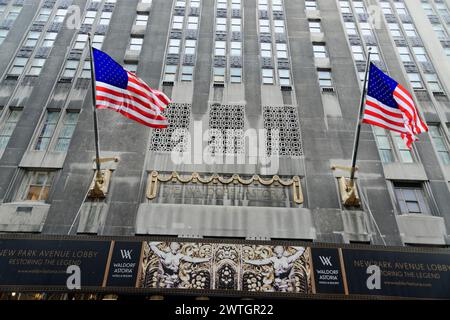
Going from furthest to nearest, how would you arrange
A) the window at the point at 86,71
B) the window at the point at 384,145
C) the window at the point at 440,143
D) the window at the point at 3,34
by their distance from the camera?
the window at the point at 3,34 → the window at the point at 86,71 → the window at the point at 440,143 → the window at the point at 384,145

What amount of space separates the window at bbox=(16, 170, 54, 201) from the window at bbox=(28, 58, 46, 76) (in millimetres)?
7456

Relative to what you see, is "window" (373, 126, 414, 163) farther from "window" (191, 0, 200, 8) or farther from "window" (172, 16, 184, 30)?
"window" (191, 0, 200, 8)

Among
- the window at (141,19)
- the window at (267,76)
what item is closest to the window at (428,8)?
the window at (267,76)

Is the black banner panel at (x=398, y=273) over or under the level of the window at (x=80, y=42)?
under

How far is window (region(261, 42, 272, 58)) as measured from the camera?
81.1 feet

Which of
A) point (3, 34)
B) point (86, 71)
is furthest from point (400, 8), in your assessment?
point (3, 34)

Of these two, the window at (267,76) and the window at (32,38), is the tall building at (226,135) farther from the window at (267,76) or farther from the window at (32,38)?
the window at (267,76)

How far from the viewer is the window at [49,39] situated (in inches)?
976

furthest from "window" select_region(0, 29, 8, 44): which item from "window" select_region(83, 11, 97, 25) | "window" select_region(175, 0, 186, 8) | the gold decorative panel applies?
the gold decorative panel

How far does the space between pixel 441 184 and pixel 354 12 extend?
15812 millimetres

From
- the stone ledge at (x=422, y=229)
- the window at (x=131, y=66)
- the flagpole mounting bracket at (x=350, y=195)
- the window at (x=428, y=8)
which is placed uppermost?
the window at (x=428, y=8)

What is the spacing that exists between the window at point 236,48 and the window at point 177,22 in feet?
13.8

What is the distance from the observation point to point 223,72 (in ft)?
77.2
